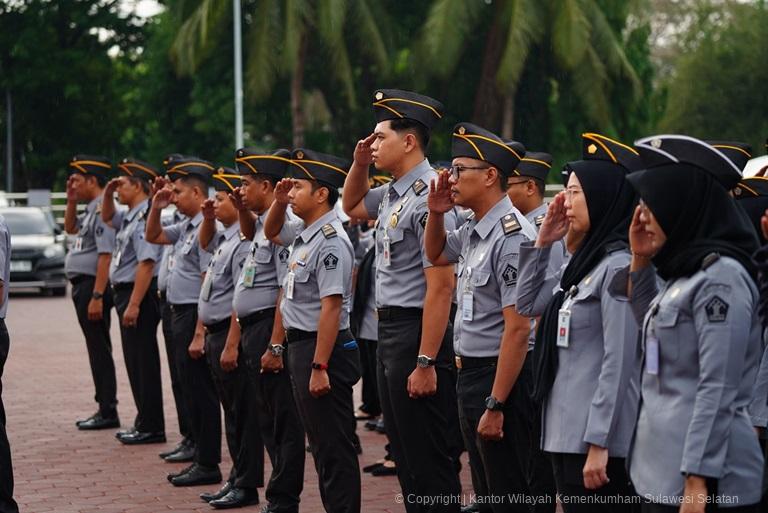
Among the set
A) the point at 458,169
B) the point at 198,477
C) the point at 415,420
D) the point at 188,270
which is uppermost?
the point at 458,169

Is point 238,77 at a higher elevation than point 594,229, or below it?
higher

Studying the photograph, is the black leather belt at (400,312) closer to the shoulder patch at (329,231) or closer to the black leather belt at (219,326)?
the shoulder patch at (329,231)

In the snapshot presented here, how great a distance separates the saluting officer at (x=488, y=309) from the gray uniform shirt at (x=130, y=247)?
4.60 meters

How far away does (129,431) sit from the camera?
1059 centimetres

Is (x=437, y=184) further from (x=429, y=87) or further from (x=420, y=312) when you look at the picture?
(x=429, y=87)

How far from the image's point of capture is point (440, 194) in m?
6.21

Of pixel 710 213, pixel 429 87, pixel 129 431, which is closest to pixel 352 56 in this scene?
pixel 429 87

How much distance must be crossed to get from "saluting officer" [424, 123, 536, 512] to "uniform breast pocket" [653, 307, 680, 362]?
1457 millimetres

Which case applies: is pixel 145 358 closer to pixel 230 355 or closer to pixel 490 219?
pixel 230 355

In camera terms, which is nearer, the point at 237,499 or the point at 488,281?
the point at 488,281

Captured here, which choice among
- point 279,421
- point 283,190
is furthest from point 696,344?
point 279,421

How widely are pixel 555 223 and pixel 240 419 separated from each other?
353 cm

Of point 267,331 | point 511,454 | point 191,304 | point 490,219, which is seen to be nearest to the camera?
point 511,454

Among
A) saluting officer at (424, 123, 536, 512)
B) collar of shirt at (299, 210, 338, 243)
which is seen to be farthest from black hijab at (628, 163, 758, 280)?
collar of shirt at (299, 210, 338, 243)
